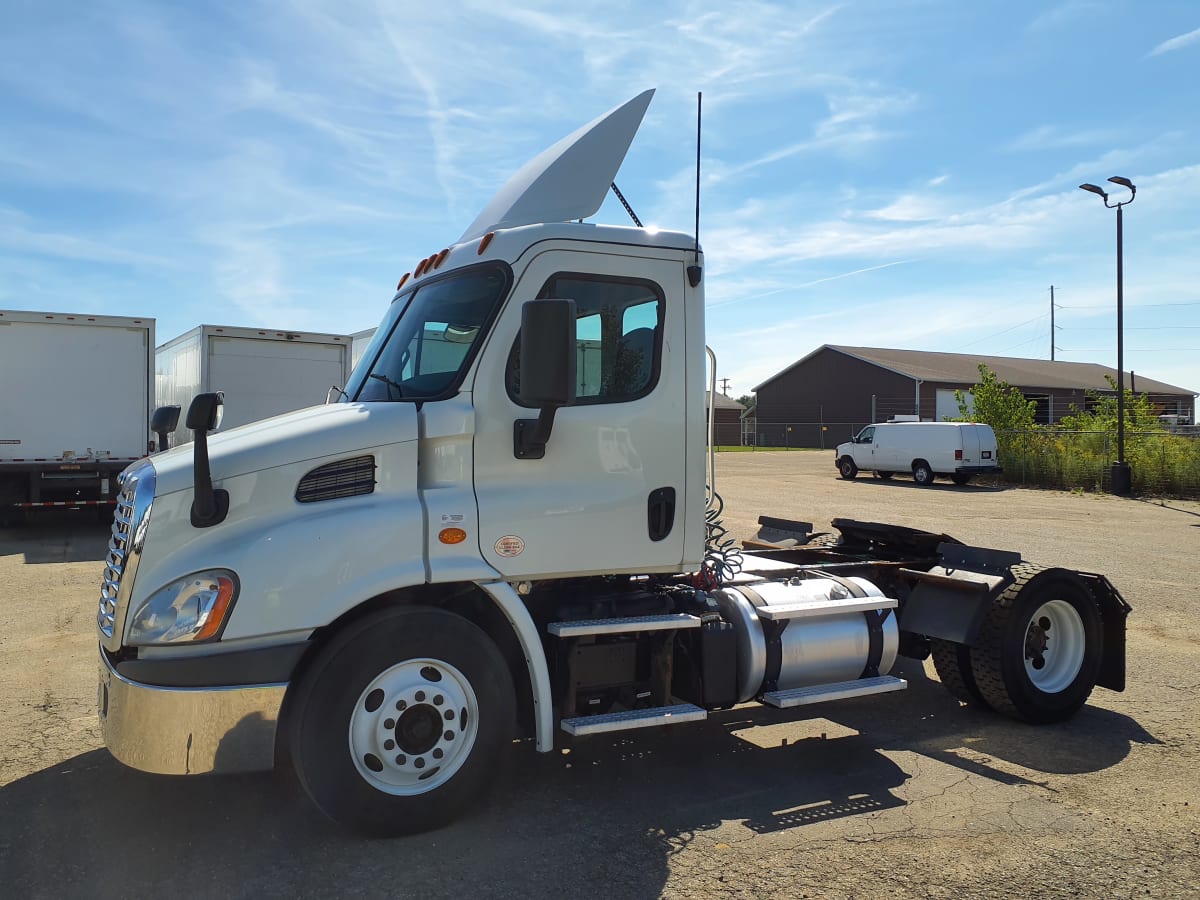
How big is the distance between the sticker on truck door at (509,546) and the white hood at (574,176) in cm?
175

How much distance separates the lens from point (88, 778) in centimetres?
483

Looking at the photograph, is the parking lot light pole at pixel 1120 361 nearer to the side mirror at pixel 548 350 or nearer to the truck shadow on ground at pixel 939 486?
the truck shadow on ground at pixel 939 486

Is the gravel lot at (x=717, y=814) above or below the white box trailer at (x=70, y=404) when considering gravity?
Answer: below

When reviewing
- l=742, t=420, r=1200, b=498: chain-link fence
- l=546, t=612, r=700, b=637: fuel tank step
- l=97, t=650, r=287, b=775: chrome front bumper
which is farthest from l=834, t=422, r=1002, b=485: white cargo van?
l=97, t=650, r=287, b=775: chrome front bumper

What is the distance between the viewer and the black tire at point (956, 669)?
607 cm

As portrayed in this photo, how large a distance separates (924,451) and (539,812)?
88.9ft

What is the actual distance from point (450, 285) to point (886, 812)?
3.41m

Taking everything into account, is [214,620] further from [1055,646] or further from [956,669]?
[1055,646]

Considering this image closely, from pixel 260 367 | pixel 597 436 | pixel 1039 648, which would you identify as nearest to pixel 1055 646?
pixel 1039 648

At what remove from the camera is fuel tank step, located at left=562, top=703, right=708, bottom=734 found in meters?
4.43

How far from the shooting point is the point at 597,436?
15.1ft

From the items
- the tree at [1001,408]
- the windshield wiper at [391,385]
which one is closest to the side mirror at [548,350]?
the windshield wiper at [391,385]

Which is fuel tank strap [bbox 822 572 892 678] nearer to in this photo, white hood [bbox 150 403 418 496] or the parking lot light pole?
white hood [bbox 150 403 418 496]

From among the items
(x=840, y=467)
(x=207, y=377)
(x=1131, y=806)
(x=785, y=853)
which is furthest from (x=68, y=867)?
(x=840, y=467)
